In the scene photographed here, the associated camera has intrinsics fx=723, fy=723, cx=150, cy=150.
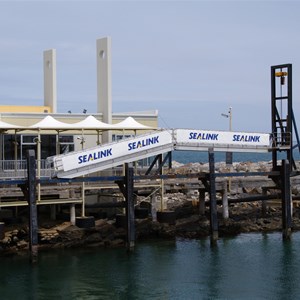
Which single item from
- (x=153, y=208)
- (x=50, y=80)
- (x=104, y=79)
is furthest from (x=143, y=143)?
(x=50, y=80)

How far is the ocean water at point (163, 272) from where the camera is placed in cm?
2855

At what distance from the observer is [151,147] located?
1527 inches

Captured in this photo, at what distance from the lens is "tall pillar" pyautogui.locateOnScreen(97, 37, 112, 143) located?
44.8m

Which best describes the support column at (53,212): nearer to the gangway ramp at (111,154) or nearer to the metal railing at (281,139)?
the gangway ramp at (111,154)

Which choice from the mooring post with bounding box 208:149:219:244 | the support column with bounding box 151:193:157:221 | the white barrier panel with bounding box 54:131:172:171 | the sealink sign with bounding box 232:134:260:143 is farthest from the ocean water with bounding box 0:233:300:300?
the sealink sign with bounding box 232:134:260:143

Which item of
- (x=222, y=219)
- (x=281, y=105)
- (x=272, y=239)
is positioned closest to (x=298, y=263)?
(x=272, y=239)

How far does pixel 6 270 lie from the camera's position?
3212cm

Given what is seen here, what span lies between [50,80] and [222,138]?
13408 millimetres

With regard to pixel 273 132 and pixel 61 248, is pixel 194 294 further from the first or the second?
pixel 273 132

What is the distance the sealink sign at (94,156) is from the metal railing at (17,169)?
2438 millimetres

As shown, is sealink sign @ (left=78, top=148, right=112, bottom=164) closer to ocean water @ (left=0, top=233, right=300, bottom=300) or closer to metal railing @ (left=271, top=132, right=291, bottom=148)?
ocean water @ (left=0, top=233, right=300, bottom=300)

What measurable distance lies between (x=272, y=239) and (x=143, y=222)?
23.8 feet

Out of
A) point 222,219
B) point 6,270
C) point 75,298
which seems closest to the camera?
point 75,298

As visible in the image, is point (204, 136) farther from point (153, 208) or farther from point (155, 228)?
point (155, 228)
